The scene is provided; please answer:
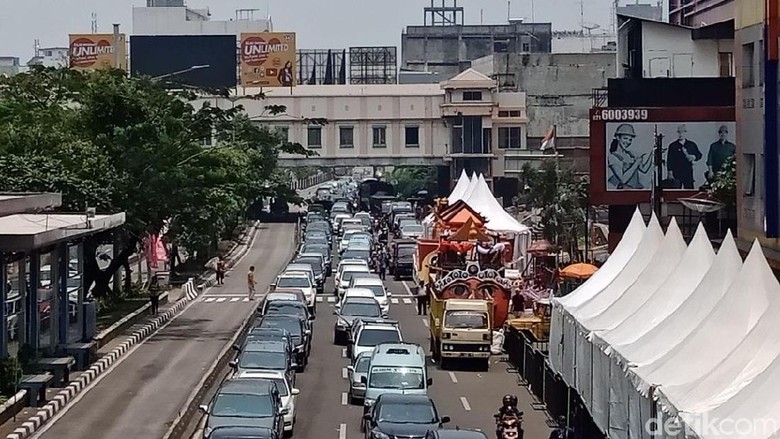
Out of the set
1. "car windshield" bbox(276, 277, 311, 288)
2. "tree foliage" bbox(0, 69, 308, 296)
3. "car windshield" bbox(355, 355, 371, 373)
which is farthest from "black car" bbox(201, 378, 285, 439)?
"car windshield" bbox(276, 277, 311, 288)

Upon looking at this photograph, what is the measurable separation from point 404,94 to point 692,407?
7996cm

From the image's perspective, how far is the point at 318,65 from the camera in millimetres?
127375

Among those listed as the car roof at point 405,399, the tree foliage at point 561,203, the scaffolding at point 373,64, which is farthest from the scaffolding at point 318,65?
the car roof at point 405,399

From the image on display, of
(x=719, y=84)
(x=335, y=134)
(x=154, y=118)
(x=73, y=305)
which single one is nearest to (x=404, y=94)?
(x=335, y=134)

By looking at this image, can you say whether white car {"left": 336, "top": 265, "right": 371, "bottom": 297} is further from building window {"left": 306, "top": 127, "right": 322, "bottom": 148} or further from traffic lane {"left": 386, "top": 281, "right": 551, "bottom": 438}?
building window {"left": 306, "top": 127, "right": 322, "bottom": 148}

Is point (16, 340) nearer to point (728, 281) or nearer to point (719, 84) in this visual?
point (728, 281)

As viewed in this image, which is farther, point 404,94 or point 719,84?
point 404,94

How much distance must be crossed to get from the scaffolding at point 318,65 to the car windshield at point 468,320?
9028 cm

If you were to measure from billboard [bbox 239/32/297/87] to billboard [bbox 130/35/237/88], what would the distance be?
5.58 ft

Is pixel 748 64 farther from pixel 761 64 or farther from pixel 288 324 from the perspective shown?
pixel 288 324

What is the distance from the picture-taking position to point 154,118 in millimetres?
46031

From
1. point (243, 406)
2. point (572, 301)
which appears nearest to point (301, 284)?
point (572, 301)

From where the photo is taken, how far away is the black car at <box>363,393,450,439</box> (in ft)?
73.9

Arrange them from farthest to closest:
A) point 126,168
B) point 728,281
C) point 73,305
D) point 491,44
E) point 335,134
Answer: point 491,44, point 335,134, point 126,168, point 73,305, point 728,281
